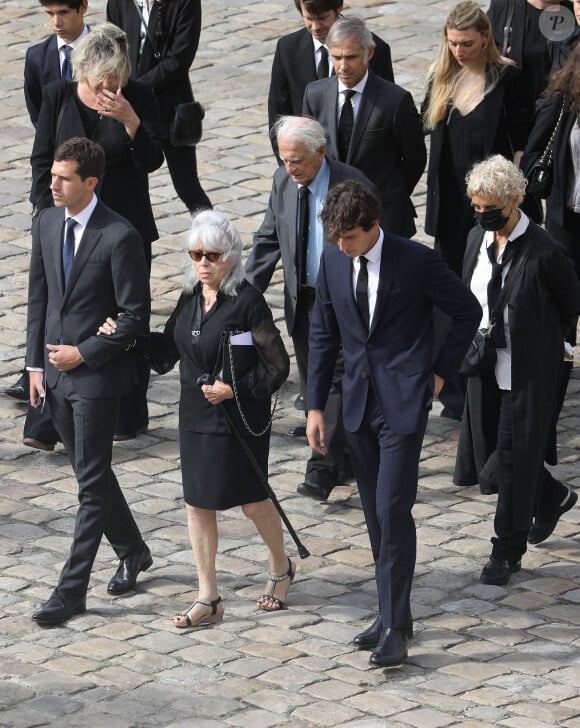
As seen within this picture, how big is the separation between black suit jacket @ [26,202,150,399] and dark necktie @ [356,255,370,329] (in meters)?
1.04

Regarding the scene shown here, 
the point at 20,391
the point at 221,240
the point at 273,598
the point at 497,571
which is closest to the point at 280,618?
the point at 273,598

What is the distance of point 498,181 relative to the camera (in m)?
8.43

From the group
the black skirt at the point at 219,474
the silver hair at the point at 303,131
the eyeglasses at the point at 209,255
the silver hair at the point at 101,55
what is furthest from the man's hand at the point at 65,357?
the silver hair at the point at 101,55

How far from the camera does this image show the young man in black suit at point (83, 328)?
8297 millimetres

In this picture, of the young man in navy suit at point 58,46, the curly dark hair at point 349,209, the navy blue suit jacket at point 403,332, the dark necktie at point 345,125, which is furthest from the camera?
the young man in navy suit at point 58,46

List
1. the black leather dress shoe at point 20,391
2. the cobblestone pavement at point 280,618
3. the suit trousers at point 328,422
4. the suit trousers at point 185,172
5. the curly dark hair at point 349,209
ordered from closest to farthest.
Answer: the cobblestone pavement at point 280,618 → the curly dark hair at point 349,209 → the suit trousers at point 328,422 → the black leather dress shoe at point 20,391 → the suit trousers at point 185,172

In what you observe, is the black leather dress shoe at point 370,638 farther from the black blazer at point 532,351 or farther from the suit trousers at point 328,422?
the suit trousers at point 328,422

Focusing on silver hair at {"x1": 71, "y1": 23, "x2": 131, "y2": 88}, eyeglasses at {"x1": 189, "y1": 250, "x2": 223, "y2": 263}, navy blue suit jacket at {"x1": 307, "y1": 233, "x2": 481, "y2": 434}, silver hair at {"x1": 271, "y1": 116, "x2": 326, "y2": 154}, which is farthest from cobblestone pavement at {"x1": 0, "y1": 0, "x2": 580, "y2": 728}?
silver hair at {"x1": 71, "y1": 23, "x2": 131, "y2": 88}

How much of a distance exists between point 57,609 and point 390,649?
1537 mm

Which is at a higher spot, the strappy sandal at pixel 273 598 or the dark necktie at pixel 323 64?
the dark necktie at pixel 323 64

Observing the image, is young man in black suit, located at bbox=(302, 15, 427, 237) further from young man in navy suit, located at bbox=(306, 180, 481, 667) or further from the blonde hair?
young man in navy suit, located at bbox=(306, 180, 481, 667)

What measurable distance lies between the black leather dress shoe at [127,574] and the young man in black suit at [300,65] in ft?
9.95

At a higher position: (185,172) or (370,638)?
(185,172)

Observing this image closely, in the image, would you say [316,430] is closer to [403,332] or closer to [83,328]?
[403,332]
